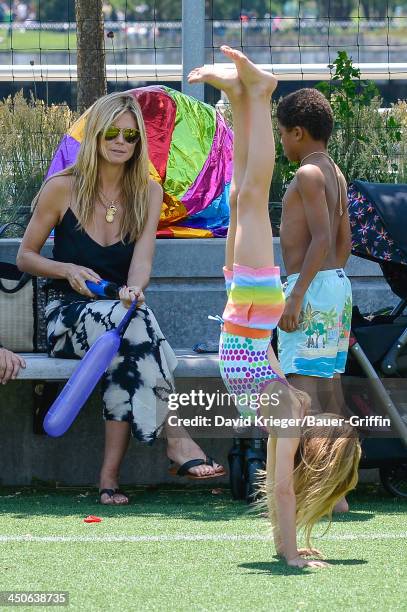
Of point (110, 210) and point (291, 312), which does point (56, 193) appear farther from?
point (291, 312)

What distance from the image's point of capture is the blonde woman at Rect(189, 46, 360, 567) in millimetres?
4621

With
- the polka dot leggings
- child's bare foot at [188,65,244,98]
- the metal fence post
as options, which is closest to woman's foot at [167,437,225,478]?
the polka dot leggings

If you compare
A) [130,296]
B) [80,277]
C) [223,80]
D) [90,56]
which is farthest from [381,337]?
[90,56]

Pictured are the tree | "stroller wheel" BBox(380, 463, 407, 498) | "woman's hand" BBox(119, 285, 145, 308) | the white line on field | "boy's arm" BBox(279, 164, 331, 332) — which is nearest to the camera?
the white line on field

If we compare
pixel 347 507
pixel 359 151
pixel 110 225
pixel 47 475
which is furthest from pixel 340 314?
pixel 359 151

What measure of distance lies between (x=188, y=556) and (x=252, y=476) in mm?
1059

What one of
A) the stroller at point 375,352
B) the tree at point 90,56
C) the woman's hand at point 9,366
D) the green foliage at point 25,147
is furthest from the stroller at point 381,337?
the tree at point 90,56

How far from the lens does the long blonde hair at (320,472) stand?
468 cm

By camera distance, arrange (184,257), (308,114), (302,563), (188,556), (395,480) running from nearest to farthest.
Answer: (302,563) → (188,556) → (308,114) → (395,480) → (184,257)

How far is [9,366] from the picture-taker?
6094mm

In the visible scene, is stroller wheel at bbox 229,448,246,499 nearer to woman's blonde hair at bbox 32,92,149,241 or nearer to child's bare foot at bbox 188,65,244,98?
woman's blonde hair at bbox 32,92,149,241

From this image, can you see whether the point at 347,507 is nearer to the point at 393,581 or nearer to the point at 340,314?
the point at 340,314


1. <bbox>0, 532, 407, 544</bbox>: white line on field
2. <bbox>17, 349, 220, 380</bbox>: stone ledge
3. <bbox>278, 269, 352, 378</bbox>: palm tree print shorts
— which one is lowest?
<bbox>0, 532, 407, 544</bbox>: white line on field

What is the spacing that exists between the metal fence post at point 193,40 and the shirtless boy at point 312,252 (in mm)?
2460
